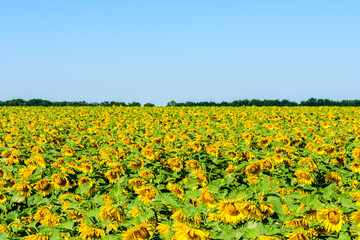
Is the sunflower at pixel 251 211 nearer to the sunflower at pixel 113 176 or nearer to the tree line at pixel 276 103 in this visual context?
the sunflower at pixel 113 176

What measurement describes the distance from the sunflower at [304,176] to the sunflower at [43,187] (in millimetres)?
3346

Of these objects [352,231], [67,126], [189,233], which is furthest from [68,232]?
[67,126]

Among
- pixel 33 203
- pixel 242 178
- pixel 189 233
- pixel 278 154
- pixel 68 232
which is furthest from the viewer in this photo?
pixel 278 154

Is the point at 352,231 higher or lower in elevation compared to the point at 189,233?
lower

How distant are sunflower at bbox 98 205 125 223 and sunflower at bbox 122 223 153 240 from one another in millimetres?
407

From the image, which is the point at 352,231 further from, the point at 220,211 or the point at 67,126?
the point at 67,126

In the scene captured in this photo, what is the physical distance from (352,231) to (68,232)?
221 cm

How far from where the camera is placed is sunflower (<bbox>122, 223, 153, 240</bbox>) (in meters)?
2.48

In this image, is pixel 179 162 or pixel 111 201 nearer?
pixel 111 201

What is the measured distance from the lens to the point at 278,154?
6.46 metres

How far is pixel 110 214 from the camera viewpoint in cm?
290

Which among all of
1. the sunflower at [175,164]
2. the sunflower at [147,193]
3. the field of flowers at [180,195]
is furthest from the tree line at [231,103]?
the sunflower at [147,193]

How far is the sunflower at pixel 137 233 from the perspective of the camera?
8.14 feet

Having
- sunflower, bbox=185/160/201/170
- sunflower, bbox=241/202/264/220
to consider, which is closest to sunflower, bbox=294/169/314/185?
sunflower, bbox=185/160/201/170
